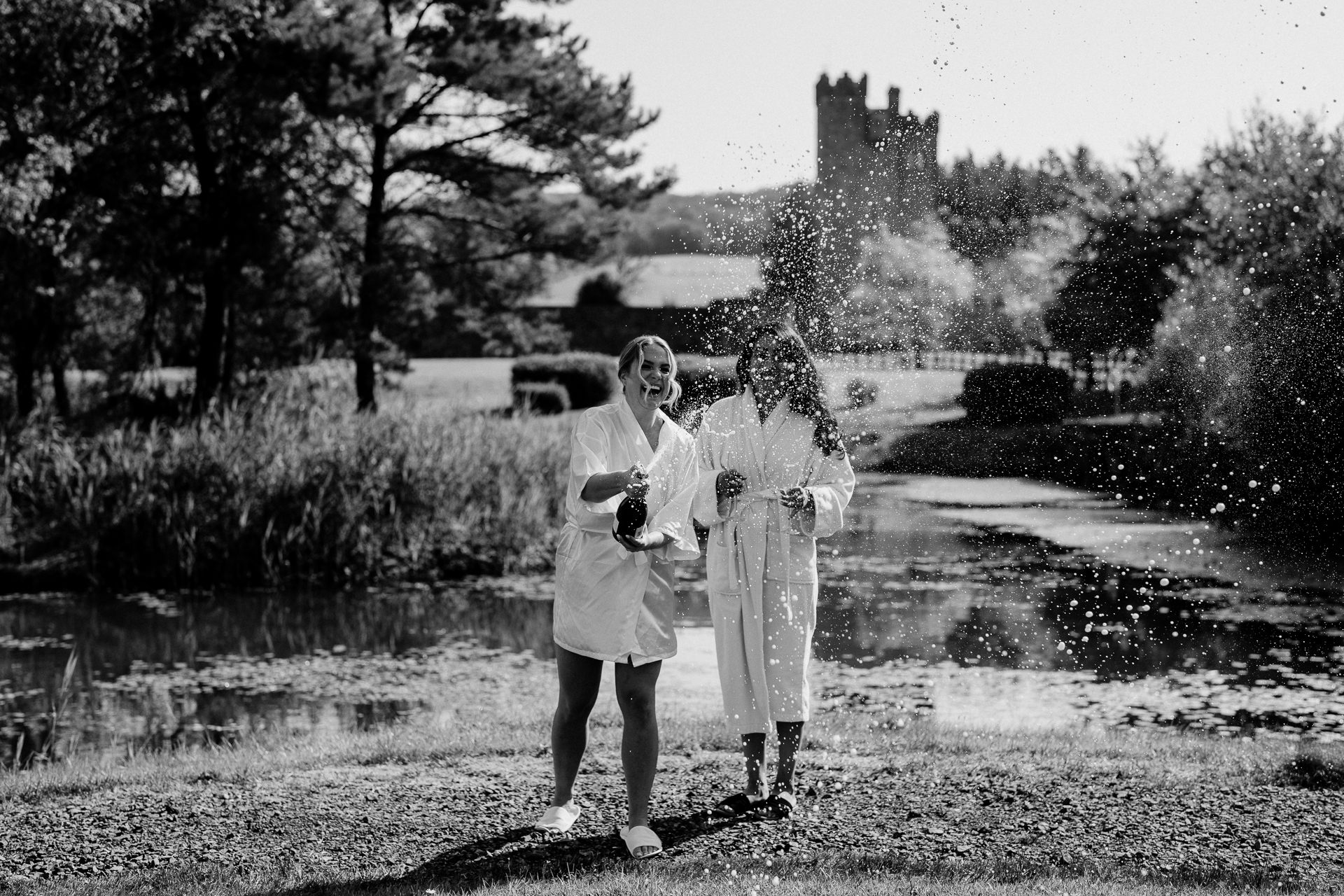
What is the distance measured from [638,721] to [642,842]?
466mm

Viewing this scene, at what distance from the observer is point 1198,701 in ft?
29.1

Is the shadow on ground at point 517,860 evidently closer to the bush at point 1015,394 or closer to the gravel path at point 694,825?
the gravel path at point 694,825

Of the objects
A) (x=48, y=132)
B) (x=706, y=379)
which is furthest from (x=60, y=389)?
(x=706, y=379)

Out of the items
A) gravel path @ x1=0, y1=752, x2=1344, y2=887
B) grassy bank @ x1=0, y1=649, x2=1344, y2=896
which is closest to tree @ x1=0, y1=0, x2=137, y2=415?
grassy bank @ x1=0, y1=649, x2=1344, y2=896

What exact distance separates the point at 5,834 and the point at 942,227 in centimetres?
1561

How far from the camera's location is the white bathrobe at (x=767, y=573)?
517 centimetres

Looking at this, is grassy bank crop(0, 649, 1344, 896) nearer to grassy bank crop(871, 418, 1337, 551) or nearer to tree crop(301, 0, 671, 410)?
grassy bank crop(871, 418, 1337, 551)

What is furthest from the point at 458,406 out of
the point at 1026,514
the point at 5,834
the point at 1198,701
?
the point at 5,834

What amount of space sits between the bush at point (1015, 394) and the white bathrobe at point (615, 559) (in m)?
8.30

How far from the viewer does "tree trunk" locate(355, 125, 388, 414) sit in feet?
72.9

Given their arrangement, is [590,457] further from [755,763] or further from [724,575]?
[755,763]

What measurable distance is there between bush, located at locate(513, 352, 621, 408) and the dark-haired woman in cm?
2698

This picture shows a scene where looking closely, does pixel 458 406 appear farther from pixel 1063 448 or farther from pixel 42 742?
pixel 42 742

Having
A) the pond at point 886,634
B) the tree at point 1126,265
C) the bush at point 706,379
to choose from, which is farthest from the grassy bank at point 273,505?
the tree at point 1126,265
